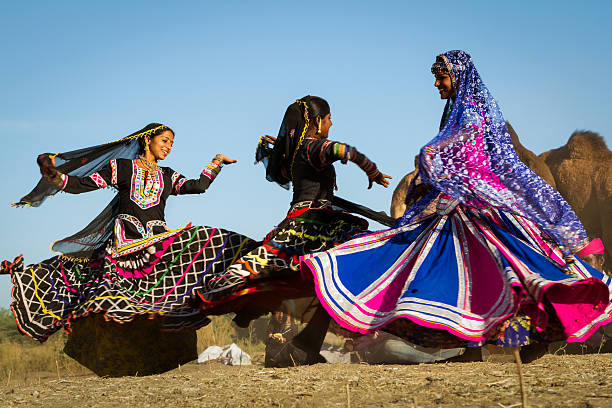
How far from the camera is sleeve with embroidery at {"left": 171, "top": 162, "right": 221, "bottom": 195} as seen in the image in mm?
6852

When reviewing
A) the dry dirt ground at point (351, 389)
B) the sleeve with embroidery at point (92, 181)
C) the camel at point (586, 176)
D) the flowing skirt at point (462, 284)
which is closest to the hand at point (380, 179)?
the flowing skirt at point (462, 284)

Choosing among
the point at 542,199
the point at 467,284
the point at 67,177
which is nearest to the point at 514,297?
the point at 467,284

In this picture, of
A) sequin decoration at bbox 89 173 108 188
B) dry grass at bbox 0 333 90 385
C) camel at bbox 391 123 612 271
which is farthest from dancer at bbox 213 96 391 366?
camel at bbox 391 123 612 271

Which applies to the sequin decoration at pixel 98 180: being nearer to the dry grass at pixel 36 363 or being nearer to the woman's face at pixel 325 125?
the woman's face at pixel 325 125

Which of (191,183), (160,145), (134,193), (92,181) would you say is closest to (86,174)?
(92,181)

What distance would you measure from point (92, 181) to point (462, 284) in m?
3.85

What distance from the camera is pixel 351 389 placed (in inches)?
143

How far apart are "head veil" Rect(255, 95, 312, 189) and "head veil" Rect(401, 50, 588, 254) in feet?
4.37

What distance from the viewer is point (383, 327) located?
15.7 ft

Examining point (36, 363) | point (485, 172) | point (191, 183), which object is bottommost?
point (36, 363)

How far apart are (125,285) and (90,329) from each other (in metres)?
0.61

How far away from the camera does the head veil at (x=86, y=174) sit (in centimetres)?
640

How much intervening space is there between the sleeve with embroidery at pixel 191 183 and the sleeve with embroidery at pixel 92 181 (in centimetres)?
63

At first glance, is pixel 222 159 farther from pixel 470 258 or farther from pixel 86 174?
pixel 470 258
